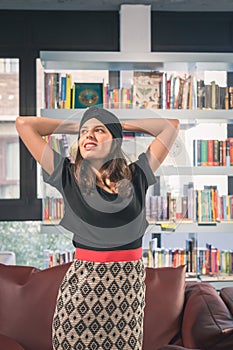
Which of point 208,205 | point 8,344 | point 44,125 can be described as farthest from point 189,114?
point 44,125

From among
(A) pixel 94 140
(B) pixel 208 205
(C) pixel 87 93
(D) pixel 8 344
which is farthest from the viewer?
(B) pixel 208 205

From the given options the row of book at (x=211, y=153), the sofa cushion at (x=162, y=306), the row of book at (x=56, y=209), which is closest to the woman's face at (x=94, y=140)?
the row of book at (x=56, y=209)

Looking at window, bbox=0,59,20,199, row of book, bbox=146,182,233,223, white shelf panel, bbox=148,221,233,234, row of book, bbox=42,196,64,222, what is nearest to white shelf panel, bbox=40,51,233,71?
window, bbox=0,59,20,199

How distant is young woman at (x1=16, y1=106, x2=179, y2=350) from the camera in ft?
5.58

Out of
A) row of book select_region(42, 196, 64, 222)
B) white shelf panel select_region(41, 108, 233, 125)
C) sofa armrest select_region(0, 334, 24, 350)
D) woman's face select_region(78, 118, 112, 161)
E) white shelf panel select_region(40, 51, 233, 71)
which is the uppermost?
white shelf panel select_region(40, 51, 233, 71)

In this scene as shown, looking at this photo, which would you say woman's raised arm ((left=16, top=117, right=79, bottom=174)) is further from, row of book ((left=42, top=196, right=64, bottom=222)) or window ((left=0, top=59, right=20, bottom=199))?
window ((left=0, top=59, right=20, bottom=199))

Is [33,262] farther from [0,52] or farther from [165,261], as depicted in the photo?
[0,52]

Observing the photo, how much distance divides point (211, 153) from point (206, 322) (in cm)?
213

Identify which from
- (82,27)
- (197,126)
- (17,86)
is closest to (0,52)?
(17,86)

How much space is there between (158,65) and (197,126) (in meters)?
0.55

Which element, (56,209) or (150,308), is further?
(150,308)

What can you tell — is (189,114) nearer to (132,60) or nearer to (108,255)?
(132,60)

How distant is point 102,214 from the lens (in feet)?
5.56

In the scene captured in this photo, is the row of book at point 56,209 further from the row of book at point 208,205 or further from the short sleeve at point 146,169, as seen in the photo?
the row of book at point 208,205
